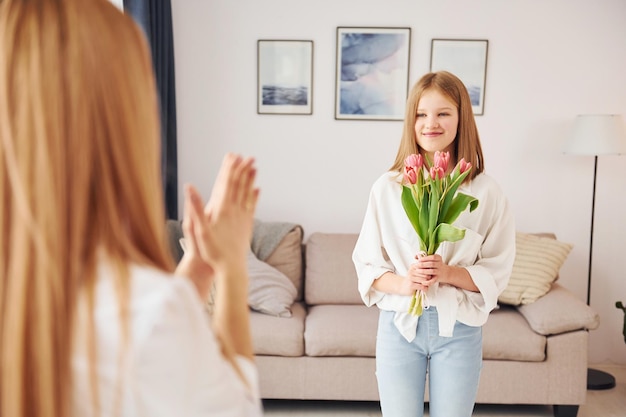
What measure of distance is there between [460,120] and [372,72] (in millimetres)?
2099

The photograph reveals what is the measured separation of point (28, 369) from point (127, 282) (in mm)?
141

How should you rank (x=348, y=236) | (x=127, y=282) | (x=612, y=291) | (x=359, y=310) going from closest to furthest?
(x=127, y=282), (x=359, y=310), (x=348, y=236), (x=612, y=291)

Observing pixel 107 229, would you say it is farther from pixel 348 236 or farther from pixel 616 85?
pixel 616 85


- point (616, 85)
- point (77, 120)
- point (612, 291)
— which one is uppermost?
point (616, 85)

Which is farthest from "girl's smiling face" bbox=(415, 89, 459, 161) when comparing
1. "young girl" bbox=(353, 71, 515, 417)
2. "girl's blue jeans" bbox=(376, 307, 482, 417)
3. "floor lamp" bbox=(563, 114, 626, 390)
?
"floor lamp" bbox=(563, 114, 626, 390)

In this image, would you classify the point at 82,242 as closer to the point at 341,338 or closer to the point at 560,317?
the point at 341,338

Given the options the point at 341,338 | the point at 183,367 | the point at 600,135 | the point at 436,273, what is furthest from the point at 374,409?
the point at 183,367

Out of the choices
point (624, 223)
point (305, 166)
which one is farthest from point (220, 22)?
point (624, 223)

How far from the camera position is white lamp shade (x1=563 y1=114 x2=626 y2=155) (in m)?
3.60

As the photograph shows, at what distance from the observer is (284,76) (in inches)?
157

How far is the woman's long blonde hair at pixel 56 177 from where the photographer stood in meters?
0.67

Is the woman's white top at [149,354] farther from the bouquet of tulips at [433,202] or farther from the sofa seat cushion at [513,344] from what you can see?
the sofa seat cushion at [513,344]

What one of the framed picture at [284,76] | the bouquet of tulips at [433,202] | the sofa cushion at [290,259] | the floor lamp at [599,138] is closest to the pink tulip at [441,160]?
the bouquet of tulips at [433,202]

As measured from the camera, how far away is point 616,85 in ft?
13.0
